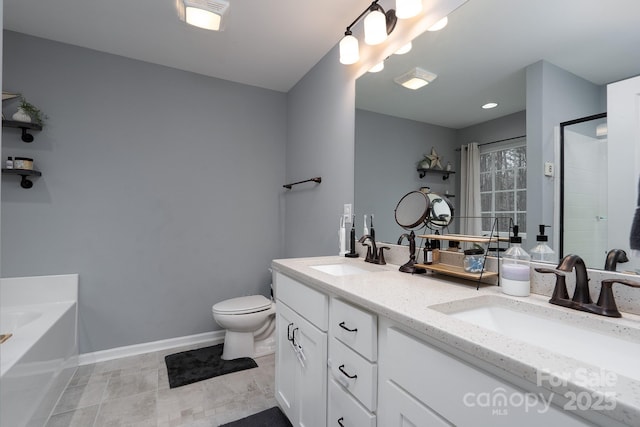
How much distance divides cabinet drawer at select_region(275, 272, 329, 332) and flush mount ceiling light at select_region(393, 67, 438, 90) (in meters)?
1.17

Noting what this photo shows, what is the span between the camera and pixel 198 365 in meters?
2.18

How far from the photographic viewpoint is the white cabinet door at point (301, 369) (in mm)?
1182

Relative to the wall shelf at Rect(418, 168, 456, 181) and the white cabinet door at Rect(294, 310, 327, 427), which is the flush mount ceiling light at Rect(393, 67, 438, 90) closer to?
the wall shelf at Rect(418, 168, 456, 181)

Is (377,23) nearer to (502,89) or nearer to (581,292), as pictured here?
(502,89)

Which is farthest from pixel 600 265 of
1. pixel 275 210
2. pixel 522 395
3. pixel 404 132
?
pixel 275 210

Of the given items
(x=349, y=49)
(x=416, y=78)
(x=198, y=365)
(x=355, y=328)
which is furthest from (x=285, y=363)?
(x=349, y=49)

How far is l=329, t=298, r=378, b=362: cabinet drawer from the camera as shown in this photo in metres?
0.90

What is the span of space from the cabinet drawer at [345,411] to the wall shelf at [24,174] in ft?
7.97

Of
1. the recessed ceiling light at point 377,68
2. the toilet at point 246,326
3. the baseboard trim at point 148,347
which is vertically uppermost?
the recessed ceiling light at point 377,68

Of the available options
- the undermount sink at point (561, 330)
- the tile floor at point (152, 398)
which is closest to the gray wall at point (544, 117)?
the undermount sink at point (561, 330)

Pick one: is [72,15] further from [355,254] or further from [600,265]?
[600,265]

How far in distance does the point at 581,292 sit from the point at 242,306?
6.64 ft

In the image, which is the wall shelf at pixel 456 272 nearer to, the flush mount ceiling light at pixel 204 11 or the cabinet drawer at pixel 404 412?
the cabinet drawer at pixel 404 412

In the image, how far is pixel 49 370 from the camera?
1.61 m
